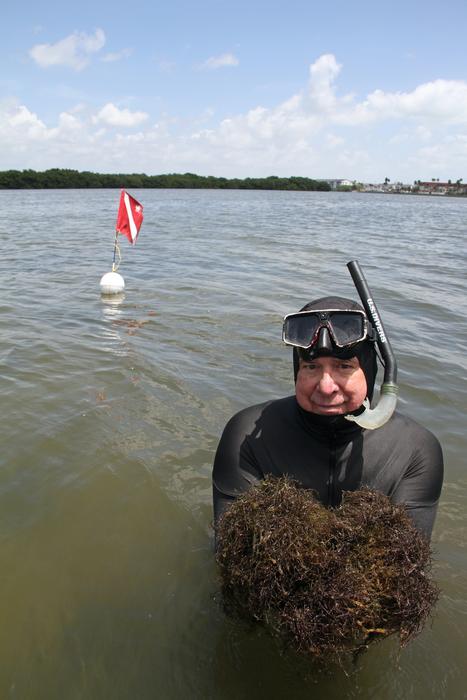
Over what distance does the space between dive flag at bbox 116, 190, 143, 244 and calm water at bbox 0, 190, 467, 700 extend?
1.73m

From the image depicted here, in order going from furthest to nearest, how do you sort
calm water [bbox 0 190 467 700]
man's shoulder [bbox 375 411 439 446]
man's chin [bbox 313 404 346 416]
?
1. calm water [bbox 0 190 467 700]
2. man's shoulder [bbox 375 411 439 446]
3. man's chin [bbox 313 404 346 416]

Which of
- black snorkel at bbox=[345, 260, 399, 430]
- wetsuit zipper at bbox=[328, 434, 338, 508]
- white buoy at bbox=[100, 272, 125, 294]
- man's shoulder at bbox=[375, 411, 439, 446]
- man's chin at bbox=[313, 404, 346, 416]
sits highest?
black snorkel at bbox=[345, 260, 399, 430]

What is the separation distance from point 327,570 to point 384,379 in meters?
1.03

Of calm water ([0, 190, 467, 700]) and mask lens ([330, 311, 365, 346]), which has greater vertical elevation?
mask lens ([330, 311, 365, 346])

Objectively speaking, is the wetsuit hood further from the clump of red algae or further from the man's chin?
the clump of red algae

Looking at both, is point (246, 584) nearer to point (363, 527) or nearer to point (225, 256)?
point (363, 527)

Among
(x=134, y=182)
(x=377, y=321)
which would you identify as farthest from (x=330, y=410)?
(x=134, y=182)

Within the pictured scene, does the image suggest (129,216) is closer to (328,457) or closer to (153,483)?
(153,483)

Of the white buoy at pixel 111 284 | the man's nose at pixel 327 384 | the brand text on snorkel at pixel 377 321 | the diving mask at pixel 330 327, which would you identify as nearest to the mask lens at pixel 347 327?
the diving mask at pixel 330 327

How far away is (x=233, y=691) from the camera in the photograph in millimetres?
2420

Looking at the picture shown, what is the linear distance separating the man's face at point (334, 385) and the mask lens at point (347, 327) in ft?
0.28

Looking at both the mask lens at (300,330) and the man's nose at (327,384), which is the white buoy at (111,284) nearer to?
the mask lens at (300,330)

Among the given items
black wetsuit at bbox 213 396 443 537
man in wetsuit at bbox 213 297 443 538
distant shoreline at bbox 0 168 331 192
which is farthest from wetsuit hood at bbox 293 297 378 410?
distant shoreline at bbox 0 168 331 192

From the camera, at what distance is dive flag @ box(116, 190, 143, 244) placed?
39.5ft
